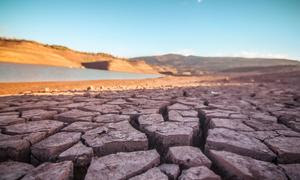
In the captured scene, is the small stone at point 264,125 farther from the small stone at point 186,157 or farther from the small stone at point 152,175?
the small stone at point 152,175

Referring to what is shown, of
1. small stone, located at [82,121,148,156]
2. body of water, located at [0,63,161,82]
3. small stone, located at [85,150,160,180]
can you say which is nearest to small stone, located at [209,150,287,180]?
small stone, located at [85,150,160,180]

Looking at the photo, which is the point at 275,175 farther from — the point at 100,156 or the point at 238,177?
the point at 100,156

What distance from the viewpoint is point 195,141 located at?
1.63m

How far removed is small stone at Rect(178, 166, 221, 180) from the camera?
1008 millimetres

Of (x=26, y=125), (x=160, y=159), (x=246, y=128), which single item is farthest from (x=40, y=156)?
(x=246, y=128)

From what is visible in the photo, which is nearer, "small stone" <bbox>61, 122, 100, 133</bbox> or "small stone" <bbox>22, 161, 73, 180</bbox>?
"small stone" <bbox>22, 161, 73, 180</bbox>

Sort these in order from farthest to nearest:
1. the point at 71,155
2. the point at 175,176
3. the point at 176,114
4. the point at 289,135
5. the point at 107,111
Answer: the point at 107,111, the point at 176,114, the point at 289,135, the point at 71,155, the point at 175,176

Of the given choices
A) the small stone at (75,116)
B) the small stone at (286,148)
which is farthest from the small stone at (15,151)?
the small stone at (286,148)

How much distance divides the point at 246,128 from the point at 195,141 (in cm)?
53

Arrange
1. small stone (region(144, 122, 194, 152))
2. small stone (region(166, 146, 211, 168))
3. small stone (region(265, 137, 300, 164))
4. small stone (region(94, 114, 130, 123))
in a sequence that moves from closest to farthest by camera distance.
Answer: small stone (region(166, 146, 211, 168)), small stone (region(265, 137, 300, 164)), small stone (region(144, 122, 194, 152)), small stone (region(94, 114, 130, 123))

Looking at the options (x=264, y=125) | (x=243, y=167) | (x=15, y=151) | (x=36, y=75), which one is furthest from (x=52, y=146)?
(x=36, y=75)

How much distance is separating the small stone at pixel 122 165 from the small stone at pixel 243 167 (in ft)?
1.23

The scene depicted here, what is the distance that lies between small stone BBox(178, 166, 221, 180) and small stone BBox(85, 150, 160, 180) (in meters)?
0.20

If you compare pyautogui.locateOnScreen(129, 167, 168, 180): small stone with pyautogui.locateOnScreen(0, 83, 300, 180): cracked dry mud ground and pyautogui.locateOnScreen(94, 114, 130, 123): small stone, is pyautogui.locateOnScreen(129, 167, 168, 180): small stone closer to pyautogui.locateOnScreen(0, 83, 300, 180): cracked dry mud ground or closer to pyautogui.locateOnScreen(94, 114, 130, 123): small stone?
pyautogui.locateOnScreen(0, 83, 300, 180): cracked dry mud ground
